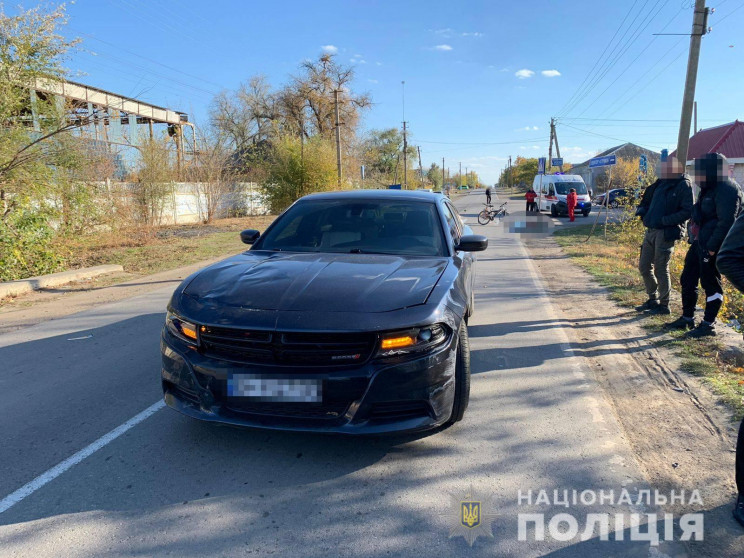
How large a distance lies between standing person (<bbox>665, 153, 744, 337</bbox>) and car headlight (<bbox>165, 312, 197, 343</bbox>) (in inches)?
189

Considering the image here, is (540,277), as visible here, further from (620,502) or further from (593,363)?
(620,502)

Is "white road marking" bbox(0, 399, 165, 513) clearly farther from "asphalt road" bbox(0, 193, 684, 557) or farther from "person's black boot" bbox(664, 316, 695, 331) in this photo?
"person's black boot" bbox(664, 316, 695, 331)

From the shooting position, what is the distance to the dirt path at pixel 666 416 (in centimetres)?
265

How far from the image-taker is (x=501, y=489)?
110 inches

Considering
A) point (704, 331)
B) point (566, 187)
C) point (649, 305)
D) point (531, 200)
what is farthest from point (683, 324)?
point (566, 187)

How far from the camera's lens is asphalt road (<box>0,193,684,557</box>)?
2375 millimetres

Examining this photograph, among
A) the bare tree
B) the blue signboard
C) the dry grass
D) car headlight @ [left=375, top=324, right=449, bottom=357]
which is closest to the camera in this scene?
car headlight @ [left=375, top=324, right=449, bottom=357]

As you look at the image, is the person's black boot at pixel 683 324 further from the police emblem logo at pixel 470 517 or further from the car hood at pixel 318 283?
the police emblem logo at pixel 470 517

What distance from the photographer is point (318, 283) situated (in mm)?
3166

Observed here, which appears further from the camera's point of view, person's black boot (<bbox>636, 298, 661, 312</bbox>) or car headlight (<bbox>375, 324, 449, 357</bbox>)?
person's black boot (<bbox>636, 298, 661, 312</bbox>)

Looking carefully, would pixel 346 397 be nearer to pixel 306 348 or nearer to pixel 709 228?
pixel 306 348

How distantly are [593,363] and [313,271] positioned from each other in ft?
10.4

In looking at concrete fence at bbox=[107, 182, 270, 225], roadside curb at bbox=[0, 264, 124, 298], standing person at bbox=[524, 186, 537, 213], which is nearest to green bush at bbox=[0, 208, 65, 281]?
roadside curb at bbox=[0, 264, 124, 298]

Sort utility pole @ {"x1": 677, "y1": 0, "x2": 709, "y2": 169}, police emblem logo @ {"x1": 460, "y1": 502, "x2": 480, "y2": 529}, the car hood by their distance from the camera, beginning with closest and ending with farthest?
police emblem logo @ {"x1": 460, "y1": 502, "x2": 480, "y2": 529}, the car hood, utility pole @ {"x1": 677, "y1": 0, "x2": 709, "y2": 169}
